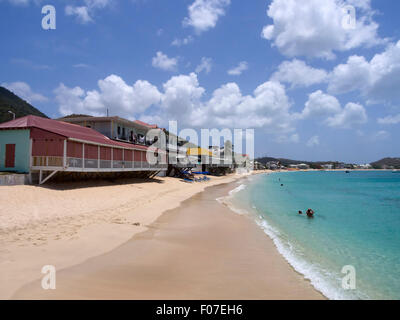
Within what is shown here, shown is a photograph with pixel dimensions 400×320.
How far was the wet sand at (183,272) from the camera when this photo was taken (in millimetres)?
5227

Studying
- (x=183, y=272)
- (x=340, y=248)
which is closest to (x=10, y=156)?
(x=183, y=272)

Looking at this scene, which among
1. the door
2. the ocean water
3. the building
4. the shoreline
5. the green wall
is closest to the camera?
the shoreline

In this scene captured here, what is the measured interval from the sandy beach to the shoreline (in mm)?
28

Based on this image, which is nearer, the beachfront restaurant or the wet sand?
the wet sand

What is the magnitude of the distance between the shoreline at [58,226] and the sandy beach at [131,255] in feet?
0.09

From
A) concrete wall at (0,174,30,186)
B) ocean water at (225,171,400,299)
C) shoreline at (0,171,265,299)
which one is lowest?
ocean water at (225,171,400,299)

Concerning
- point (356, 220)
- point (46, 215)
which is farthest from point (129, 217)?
point (356, 220)

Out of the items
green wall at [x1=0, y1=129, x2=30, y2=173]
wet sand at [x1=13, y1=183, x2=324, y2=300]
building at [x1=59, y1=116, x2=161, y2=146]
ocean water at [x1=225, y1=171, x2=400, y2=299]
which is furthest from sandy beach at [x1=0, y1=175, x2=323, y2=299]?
building at [x1=59, y1=116, x2=161, y2=146]

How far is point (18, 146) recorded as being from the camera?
54.7 ft

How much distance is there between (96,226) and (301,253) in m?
7.98

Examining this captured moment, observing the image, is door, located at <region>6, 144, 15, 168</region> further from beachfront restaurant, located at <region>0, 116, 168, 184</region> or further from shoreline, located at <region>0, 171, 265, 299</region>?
shoreline, located at <region>0, 171, 265, 299</region>

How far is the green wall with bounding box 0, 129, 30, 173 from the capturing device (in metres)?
16.3

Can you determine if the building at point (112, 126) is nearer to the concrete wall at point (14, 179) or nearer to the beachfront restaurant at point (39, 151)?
the beachfront restaurant at point (39, 151)

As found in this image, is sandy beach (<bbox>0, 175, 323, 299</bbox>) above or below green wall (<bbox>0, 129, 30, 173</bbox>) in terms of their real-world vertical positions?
below
